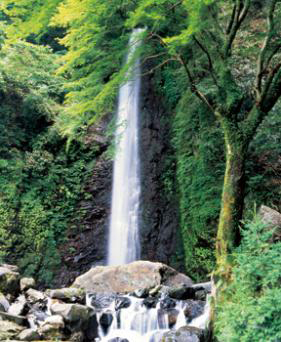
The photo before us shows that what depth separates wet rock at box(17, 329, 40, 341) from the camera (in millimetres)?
5590

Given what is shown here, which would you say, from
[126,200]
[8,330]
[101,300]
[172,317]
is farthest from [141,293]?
[126,200]

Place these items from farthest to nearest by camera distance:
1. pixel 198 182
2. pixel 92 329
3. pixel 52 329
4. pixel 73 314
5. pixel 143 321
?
1. pixel 198 182
2. pixel 143 321
3. pixel 92 329
4. pixel 73 314
5. pixel 52 329

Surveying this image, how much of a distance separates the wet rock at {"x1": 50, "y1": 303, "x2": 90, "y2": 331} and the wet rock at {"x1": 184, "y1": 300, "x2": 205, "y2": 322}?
5.84ft

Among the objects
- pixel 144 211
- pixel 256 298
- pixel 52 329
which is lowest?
pixel 52 329

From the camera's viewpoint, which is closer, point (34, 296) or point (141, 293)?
point (34, 296)

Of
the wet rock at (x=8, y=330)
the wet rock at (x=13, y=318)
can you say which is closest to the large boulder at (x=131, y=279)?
the wet rock at (x=13, y=318)

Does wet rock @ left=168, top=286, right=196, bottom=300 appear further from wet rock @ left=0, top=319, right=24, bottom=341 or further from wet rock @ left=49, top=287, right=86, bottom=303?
wet rock @ left=0, top=319, right=24, bottom=341

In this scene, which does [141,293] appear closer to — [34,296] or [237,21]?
[34,296]

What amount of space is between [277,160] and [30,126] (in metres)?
8.72

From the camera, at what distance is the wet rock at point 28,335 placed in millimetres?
5590

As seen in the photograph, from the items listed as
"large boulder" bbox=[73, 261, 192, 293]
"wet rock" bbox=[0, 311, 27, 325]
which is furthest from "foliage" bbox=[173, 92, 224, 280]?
"wet rock" bbox=[0, 311, 27, 325]

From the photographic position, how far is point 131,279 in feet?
29.6

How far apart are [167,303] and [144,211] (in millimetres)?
5243

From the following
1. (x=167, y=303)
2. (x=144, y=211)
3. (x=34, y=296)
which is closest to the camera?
(x=167, y=303)
